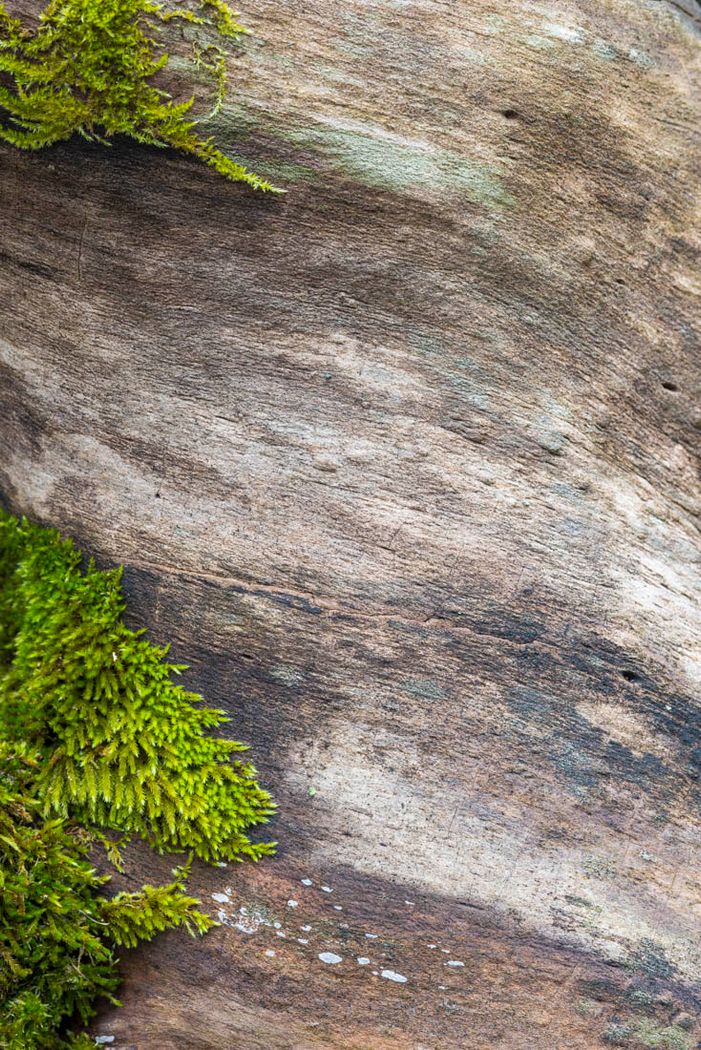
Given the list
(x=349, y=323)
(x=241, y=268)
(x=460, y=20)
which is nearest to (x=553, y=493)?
(x=349, y=323)

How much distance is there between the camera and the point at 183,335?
263cm

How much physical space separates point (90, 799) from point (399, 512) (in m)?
1.34

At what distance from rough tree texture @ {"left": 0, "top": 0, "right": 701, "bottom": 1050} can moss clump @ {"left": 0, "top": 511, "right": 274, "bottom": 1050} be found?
0.10m

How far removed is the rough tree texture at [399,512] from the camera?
2.47m

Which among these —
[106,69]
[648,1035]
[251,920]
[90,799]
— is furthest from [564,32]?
[648,1035]

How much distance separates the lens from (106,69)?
2.41 meters

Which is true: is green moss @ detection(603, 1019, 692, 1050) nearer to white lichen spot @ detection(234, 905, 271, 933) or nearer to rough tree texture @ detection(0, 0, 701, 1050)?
rough tree texture @ detection(0, 0, 701, 1050)

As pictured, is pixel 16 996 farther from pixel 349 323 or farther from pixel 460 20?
pixel 460 20

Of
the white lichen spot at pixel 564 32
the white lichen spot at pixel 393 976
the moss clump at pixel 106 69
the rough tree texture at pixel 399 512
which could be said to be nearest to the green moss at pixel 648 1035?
the rough tree texture at pixel 399 512

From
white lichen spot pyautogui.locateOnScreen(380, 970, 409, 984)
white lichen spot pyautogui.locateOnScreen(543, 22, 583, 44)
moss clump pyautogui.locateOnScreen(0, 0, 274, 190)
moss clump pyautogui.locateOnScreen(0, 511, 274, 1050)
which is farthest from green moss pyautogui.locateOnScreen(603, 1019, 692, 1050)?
white lichen spot pyautogui.locateOnScreen(543, 22, 583, 44)

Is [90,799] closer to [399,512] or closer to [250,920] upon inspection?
[250,920]

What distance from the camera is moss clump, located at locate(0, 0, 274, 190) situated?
2377mm

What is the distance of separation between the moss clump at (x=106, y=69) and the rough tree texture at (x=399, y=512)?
0.08 metres

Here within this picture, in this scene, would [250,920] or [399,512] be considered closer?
[250,920]
